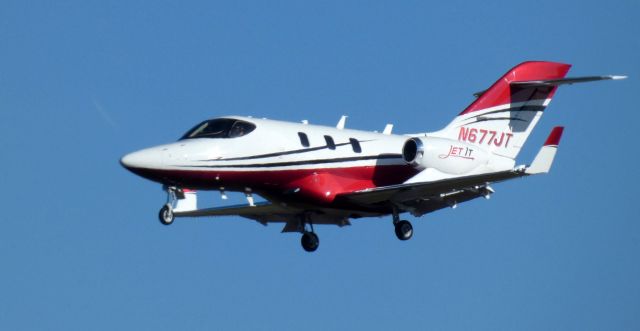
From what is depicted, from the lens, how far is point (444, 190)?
2894 cm

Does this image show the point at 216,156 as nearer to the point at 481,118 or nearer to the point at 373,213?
the point at 373,213

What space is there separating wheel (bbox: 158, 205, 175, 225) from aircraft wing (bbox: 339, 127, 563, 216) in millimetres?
4429

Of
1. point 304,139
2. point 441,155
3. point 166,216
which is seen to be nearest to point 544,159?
point 441,155

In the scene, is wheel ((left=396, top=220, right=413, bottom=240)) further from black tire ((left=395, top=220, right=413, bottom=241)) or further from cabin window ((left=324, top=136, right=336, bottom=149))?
cabin window ((left=324, top=136, right=336, bottom=149))

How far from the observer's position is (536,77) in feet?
107

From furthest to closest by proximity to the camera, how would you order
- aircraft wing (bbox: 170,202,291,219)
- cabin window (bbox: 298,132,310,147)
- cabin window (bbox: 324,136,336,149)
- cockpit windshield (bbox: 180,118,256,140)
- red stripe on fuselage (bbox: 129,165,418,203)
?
aircraft wing (bbox: 170,202,291,219)
cabin window (bbox: 324,136,336,149)
cabin window (bbox: 298,132,310,147)
cockpit windshield (bbox: 180,118,256,140)
red stripe on fuselage (bbox: 129,165,418,203)

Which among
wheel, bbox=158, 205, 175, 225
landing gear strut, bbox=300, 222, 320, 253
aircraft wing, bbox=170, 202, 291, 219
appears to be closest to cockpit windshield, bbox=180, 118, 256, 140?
wheel, bbox=158, 205, 175, 225

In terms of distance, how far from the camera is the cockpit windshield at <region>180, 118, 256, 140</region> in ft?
91.9

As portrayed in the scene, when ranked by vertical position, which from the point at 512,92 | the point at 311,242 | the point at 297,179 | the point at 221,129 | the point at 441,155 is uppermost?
the point at 512,92

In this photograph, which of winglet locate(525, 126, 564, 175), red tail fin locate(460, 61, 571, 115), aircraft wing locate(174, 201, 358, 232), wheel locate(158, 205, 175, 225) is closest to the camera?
wheel locate(158, 205, 175, 225)

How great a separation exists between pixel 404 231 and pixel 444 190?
1.45m

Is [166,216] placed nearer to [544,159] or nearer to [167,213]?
[167,213]

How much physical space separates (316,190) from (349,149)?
1392mm

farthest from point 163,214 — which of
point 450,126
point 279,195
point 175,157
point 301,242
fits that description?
point 450,126
